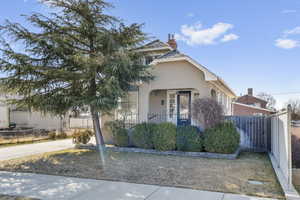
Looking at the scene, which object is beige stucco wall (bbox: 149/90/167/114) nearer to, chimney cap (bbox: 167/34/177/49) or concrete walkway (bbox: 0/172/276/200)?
chimney cap (bbox: 167/34/177/49)

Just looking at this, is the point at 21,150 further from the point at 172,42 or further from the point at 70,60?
the point at 172,42

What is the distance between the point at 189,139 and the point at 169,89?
11.4 feet

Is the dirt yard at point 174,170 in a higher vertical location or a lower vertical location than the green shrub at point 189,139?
lower

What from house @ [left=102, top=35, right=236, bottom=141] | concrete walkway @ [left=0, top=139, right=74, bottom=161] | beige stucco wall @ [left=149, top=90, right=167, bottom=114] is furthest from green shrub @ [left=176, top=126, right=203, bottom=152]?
concrete walkway @ [left=0, top=139, right=74, bottom=161]

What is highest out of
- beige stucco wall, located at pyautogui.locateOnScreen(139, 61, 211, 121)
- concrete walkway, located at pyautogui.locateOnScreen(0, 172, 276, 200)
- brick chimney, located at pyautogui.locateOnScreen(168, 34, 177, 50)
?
brick chimney, located at pyautogui.locateOnScreen(168, 34, 177, 50)

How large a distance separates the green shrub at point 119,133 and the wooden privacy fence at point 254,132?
5.67 metres

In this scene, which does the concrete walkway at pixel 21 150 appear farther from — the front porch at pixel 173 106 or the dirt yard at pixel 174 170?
the front porch at pixel 173 106

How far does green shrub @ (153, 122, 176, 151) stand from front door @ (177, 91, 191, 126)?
2808 millimetres

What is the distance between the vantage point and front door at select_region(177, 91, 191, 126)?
43.0 feet

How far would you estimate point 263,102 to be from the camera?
136 ft

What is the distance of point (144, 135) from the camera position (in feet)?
35.8

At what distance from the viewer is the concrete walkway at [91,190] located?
189 inches

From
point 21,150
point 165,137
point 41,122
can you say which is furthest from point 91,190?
point 41,122

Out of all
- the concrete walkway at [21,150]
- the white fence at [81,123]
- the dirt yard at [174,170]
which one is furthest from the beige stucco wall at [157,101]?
the white fence at [81,123]
